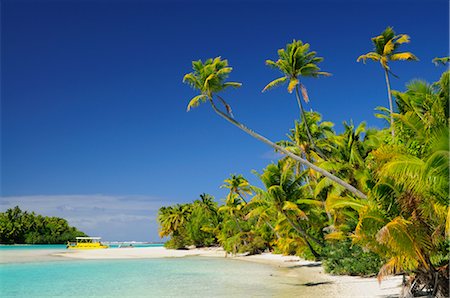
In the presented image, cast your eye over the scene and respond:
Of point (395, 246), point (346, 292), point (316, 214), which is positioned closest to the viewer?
point (395, 246)

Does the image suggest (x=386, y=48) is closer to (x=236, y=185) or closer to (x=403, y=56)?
(x=403, y=56)

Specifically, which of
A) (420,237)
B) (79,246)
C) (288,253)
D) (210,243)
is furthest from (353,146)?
(79,246)

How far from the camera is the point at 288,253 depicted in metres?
34.4

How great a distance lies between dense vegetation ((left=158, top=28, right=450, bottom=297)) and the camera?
24.9 feet

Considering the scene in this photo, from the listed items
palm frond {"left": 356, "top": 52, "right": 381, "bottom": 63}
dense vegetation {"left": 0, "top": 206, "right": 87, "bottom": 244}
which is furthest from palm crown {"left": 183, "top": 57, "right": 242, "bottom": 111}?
dense vegetation {"left": 0, "top": 206, "right": 87, "bottom": 244}

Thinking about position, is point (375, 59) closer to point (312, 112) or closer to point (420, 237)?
point (312, 112)

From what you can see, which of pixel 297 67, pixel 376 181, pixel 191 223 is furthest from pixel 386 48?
pixel 191 223

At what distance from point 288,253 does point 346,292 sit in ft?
70.6

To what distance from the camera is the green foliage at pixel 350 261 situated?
16312 millimetres

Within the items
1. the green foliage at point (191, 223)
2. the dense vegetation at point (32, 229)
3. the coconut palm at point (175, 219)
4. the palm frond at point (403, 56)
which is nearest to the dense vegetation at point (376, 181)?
the palm frond at point (403, 56)

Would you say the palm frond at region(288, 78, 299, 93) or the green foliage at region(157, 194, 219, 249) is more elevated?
the palm frond at region(288, 78, 299, 93)

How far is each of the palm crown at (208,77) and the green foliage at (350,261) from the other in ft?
26.8

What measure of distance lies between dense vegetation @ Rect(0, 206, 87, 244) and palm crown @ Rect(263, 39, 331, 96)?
74.2 m

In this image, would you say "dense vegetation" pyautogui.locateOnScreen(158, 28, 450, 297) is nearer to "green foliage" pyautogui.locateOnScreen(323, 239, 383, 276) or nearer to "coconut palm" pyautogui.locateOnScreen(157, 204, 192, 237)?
"green foliage" pyautogui.locateOnScreen(323, 239, 383, 276)
